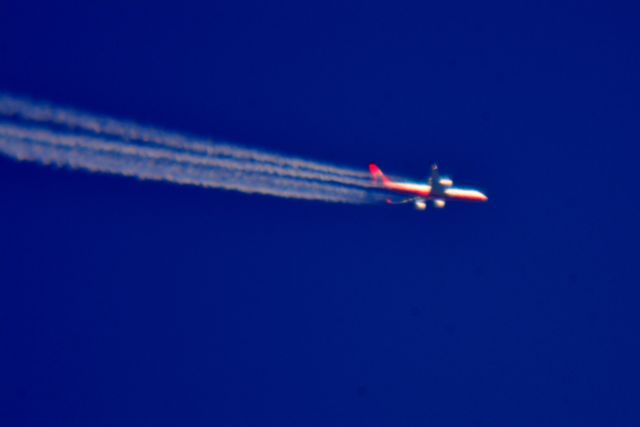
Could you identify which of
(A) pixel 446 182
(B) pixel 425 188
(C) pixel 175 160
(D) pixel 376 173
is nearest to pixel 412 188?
(B) pixel 425 188

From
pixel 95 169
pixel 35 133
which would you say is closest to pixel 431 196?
pixel 95 169

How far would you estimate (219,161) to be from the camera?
1916 cm

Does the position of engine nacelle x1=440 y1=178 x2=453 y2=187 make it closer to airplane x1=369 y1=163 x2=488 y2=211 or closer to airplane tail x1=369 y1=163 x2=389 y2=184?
airplane x1=369 y1=163 x2=488 y2=211

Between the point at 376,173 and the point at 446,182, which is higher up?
the point at 376,173

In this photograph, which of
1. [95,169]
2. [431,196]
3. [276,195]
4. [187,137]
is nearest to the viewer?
[95,169]

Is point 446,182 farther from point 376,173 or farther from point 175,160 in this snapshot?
point 175,160

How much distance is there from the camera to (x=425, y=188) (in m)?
21.6

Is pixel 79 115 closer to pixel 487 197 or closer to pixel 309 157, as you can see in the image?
pixel 309 157

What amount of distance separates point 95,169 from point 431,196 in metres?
10.3

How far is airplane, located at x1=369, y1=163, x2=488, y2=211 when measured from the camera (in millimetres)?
21234

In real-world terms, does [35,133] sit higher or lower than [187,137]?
lower

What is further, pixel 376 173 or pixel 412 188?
pixel 412 188

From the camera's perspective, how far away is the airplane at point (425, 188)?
2123cm

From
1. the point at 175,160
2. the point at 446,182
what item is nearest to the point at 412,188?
the point at 446,182
